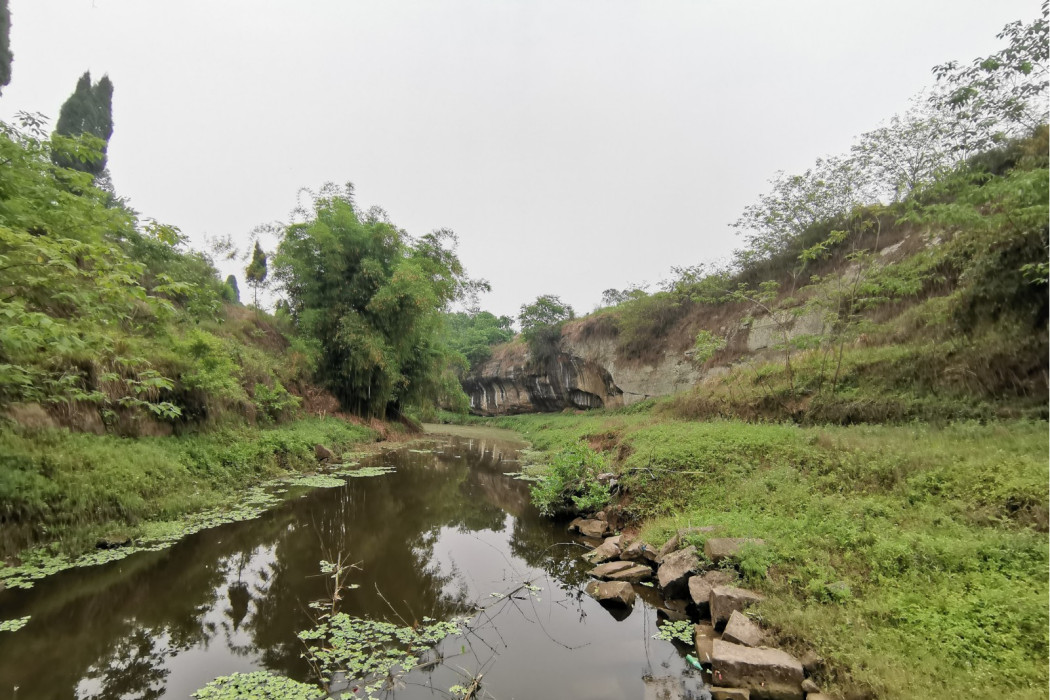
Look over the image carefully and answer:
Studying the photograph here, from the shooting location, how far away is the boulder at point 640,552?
5.46m

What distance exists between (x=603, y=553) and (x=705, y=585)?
68.0 inches

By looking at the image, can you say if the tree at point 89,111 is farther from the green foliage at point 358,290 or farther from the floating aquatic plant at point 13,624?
the floating aquatic plant at point 13,624

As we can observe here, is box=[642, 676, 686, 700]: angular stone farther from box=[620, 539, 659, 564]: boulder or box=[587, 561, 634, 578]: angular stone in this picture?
box=[620, 539, 659, 564]: boulder

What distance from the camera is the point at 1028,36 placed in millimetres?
6363

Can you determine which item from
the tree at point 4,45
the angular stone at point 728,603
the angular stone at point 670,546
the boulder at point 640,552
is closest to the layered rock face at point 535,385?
the boulder at point 640,552

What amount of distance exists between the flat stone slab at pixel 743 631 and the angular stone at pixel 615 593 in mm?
1223

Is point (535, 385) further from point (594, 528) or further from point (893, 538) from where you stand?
point (893, 538)

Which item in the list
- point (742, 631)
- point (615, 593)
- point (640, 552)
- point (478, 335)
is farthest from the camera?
point (478, 335)

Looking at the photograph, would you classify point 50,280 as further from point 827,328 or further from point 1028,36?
point 827,328

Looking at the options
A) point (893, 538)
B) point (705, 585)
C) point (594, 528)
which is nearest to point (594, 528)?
point (594, 528)

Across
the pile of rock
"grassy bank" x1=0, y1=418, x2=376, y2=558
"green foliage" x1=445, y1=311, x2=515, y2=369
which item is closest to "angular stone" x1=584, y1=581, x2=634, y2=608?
the pile of rock

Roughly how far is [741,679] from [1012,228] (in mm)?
8491

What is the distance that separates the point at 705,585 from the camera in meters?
4.43

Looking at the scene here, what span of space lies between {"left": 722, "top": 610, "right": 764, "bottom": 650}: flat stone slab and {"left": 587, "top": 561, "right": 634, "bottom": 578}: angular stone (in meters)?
1.66
